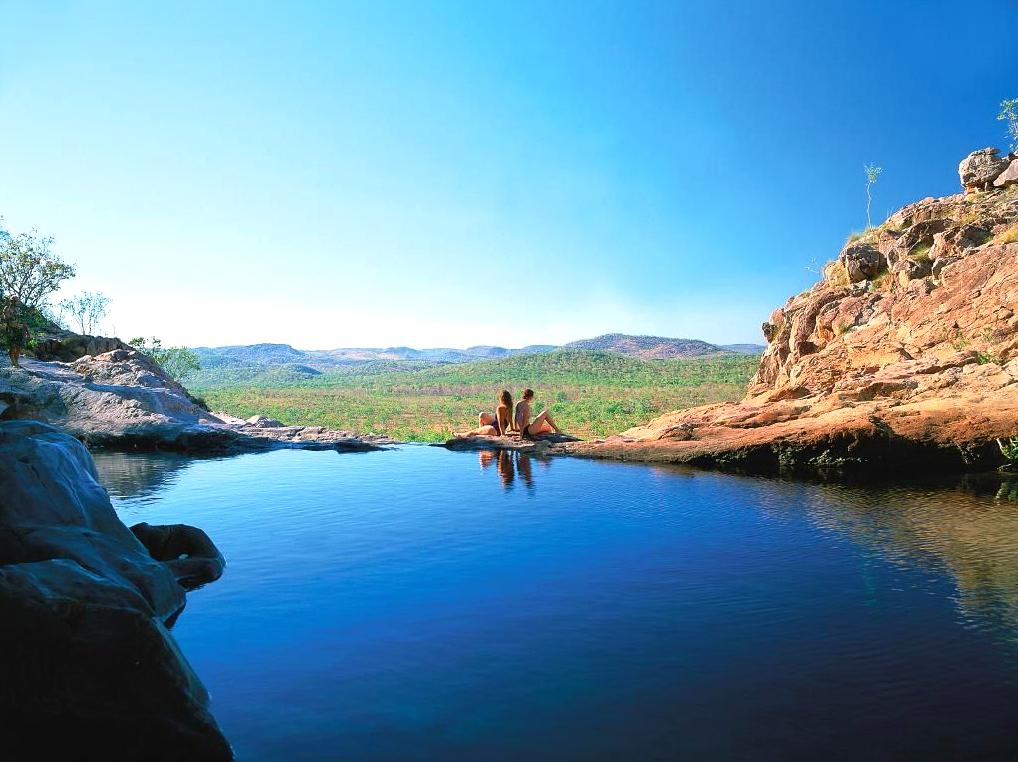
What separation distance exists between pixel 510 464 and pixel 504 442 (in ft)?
7.21

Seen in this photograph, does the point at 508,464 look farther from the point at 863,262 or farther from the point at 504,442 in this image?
the point at 863,262

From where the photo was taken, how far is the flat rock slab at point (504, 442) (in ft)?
51.2

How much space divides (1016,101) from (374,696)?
79.1 feet

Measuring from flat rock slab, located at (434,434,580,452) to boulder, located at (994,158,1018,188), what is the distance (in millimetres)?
11873

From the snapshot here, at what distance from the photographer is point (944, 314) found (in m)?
13.7

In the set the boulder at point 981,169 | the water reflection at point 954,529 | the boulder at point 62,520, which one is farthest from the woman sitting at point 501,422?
the boulder at point 981,169

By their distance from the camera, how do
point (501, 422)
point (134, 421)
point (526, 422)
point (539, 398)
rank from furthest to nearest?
1. point (539, 398)
2. point (501, 422)
3. point (526, 422)
4. point (134, 421)

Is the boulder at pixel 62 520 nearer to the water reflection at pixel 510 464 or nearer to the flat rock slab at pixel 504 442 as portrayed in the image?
the water reflection at pixel 510 464

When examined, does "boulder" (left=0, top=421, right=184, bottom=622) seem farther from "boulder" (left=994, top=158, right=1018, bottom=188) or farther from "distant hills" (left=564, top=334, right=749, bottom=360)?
"distant hills" (left=564, top=334, right=749, bottom=360)

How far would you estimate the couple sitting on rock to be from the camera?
653 inches

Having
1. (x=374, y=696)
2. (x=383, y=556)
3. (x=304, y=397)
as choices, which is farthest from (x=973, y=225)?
(x=304, y=397)

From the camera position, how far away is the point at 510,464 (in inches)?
542

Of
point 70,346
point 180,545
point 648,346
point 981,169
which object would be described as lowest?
point 180,545

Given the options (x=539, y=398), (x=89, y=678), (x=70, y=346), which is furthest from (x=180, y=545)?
(x=539, y=398)
